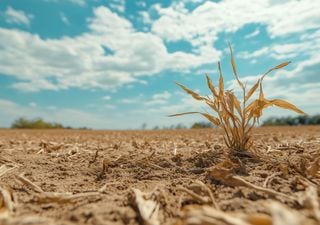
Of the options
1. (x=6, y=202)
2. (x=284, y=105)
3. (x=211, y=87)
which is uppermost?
(x=211, y=87)

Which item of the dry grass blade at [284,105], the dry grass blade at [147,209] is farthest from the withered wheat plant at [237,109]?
the dry grass blade at [147,209]

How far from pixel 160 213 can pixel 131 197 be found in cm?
21

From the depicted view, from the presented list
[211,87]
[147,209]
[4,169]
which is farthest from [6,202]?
[211,87]

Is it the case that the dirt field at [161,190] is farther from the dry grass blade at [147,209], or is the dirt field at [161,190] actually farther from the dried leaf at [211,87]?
the dried leaf at [211,87]

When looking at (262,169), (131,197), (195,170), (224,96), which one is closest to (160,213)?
(131,197)

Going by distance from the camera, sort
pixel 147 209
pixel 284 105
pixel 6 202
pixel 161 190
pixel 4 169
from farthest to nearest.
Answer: pixel 284 105
pixel 4 169
pixel 161 190
pixel 6 202
pixel 147 209

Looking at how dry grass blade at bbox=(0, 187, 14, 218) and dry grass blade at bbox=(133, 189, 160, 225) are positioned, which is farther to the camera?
dry grass blade at bbox=(0, 187, 14, 218)

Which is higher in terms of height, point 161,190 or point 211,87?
point 211,87

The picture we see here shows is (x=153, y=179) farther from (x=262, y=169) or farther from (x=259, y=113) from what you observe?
(x=259, y=113)

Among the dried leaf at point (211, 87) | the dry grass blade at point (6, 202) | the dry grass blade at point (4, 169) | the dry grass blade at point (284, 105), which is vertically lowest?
the dry grass blade at point (6, 202)

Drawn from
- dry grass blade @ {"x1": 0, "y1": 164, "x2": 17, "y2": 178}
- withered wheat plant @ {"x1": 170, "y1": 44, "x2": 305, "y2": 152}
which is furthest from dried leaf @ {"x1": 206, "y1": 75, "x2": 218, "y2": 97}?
dry grass blade @ {"x1": 0, "y1": 164, "x2": 17, "y2": 178}

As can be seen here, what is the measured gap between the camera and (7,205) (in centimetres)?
152

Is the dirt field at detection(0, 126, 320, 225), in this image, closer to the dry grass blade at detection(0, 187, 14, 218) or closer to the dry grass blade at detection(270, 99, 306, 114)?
the dry grass blade at detection(0, 187, 14, 218)

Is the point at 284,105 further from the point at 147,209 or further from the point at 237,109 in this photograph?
the point at 147,209
